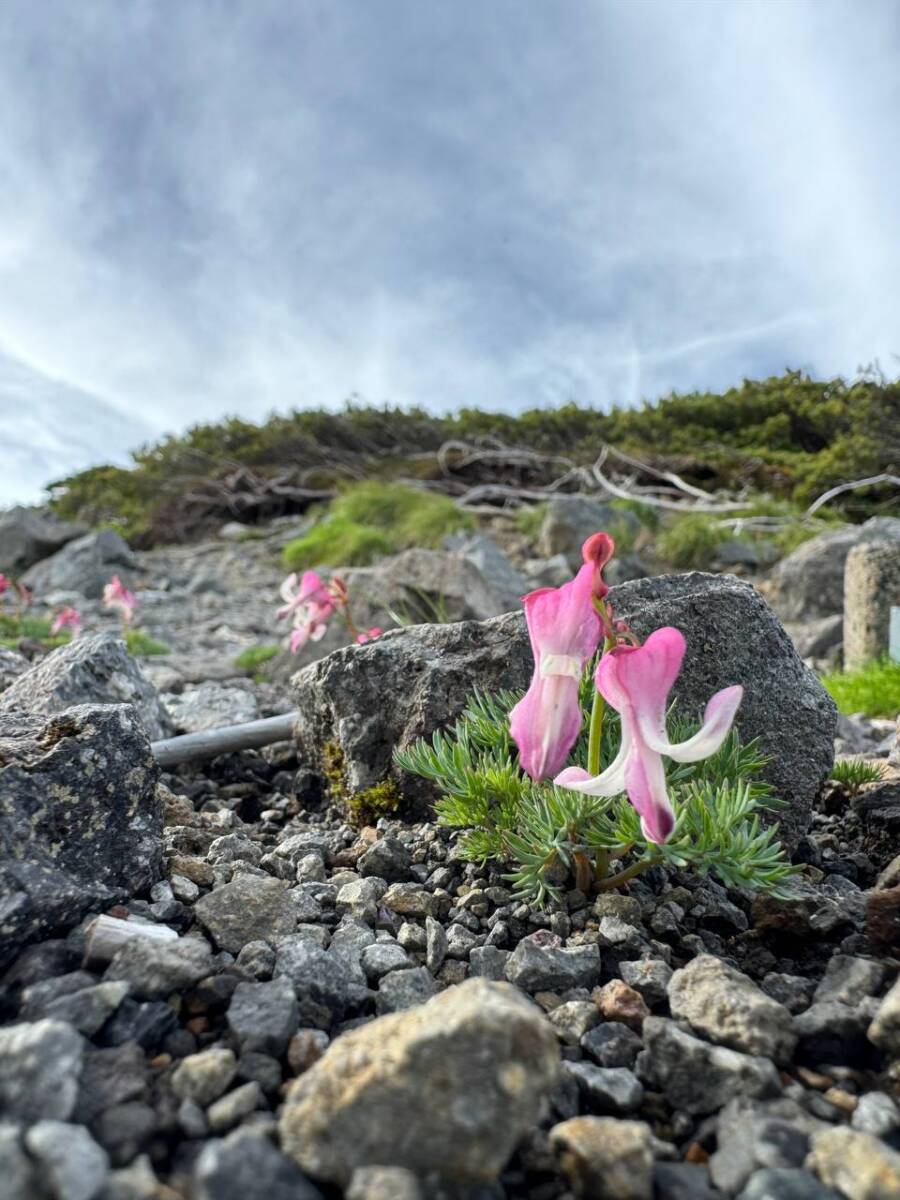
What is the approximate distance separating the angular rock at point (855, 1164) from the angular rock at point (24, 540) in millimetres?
13747

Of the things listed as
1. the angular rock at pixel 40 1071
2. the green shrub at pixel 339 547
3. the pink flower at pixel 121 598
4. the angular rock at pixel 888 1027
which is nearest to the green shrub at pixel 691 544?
the green shrub at pixel 339 547

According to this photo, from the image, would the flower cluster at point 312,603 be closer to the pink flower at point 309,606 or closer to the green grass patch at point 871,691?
the pink flower at point 309,606

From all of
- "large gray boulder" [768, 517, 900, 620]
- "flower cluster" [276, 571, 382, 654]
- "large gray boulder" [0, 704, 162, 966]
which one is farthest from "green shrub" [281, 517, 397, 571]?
"large gray boulder" [0, 704, 162, 966]

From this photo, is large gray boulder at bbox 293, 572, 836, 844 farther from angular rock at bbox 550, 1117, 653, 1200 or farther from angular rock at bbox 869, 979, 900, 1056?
angular rock at bbox 550, 1117, 653, 1200

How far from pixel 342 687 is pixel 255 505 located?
15230 millimetres

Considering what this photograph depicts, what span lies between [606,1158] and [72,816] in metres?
1.40

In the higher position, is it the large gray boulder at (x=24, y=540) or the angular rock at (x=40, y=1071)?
the large gray boulder at (x=24, y=540)

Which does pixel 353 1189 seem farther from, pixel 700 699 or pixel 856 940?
pixel 700 699

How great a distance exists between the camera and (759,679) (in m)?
2.46

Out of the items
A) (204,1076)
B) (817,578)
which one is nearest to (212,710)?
(204,1076)

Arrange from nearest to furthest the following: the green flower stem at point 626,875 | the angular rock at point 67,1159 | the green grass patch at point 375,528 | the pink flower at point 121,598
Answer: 1. the angular rock at point 67,1159
2. the green flower stem at point 626,875
3. the pink flower at point 121,598
4. the green grass patch at point 375,528

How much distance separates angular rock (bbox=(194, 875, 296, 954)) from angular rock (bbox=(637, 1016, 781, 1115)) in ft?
2.80

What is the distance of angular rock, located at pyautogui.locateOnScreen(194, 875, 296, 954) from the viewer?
1.80 metres

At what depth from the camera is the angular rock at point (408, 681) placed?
8.66 feet
